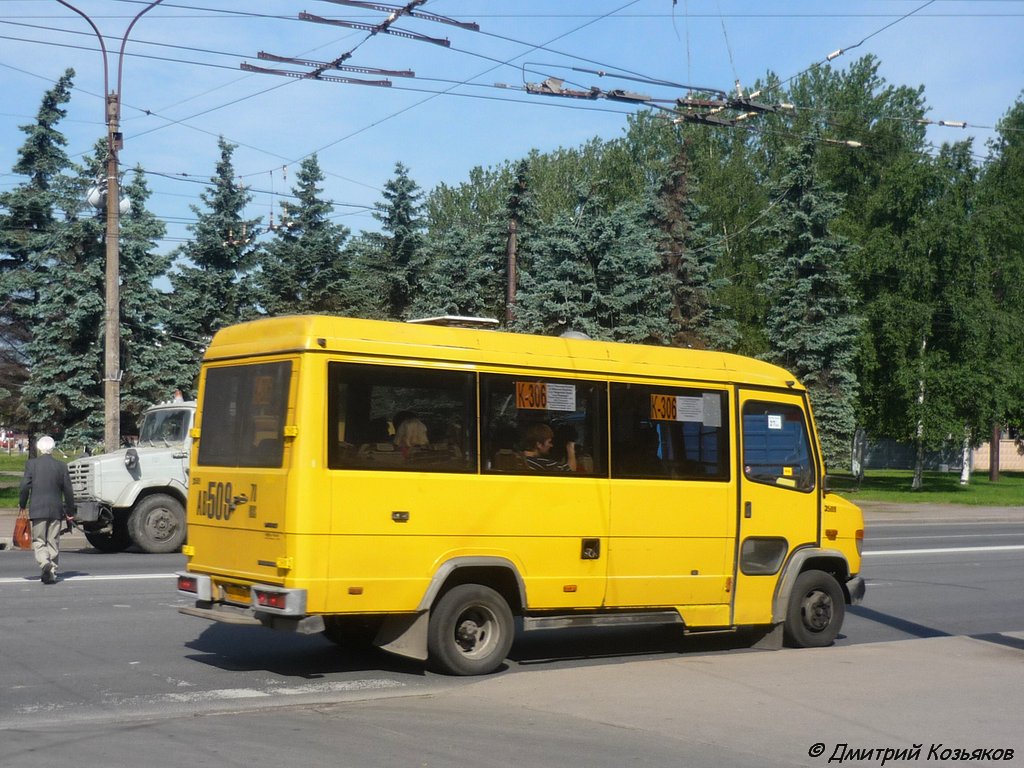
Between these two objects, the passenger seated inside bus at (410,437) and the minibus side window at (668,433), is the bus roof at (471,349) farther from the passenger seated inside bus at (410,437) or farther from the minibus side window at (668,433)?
the passenger seated inside bus at (410,437)

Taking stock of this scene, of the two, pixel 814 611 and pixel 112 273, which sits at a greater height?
pixel 112 273

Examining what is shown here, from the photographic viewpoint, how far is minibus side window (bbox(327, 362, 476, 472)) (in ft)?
29.3

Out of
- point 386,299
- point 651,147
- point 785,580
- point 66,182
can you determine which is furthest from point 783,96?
point 785,580

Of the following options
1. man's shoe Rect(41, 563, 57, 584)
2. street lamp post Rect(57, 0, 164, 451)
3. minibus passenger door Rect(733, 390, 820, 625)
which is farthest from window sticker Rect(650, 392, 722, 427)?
street lamp post Rect(57, 0, 164, 451)

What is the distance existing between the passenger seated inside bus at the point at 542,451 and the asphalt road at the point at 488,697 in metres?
1.62

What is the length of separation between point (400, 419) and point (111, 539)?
1198cm

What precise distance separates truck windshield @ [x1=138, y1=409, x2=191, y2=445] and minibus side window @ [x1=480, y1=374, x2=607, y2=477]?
1084 centimetres

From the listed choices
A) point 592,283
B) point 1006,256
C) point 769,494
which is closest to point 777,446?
point 769,494

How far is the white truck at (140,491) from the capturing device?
62.0 feet

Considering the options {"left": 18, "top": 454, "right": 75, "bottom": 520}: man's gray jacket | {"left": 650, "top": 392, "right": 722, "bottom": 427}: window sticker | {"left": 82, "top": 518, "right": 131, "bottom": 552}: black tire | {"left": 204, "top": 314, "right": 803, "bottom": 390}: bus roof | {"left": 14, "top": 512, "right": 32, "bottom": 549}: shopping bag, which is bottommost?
{"left": 82, "top": 518, "right": 131, "bottom": 552}: black tire

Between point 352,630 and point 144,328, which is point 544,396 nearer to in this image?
point 352,630

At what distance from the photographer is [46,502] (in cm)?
1470

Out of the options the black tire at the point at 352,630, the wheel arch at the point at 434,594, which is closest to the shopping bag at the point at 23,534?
the black tire at the point at 352,630

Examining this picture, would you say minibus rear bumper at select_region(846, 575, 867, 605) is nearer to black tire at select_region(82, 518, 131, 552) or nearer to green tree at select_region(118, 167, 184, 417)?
black tire at select_region(82, 518, 131, 552)
